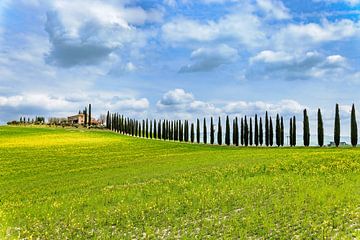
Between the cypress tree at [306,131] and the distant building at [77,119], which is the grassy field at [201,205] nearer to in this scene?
the cypress tree at [306,131]

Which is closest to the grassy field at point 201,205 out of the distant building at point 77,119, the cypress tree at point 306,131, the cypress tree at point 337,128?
the cypress tree at point 337,128

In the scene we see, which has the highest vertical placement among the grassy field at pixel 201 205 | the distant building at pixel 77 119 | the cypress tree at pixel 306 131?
the distant building at pixel 77 119

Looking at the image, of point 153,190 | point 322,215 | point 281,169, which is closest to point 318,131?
point 281,169

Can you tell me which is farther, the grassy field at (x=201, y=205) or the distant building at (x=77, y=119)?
the distant building at (x=77, y=119)

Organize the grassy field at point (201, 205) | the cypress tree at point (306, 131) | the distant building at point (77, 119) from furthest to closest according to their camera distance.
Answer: the distant building at point (77, 119) → the cypress tree at point (306, 131) → the grassy field at point (201, 205)

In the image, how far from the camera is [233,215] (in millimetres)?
16219

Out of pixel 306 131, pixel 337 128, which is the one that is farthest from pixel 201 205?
pixel 306 131

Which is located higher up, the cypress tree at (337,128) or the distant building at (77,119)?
the distant building at (77,119)

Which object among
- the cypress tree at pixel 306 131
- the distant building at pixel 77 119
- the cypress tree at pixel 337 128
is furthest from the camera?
the distant building at pixel 77 119

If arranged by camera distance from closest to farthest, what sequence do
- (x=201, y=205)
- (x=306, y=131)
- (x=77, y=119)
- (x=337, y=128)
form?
(x=201, y=205) → (x=337, y=128) → (x=306, y=131) → (x=77, y=119)

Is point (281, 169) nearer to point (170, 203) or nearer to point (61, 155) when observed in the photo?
point (170, 203)

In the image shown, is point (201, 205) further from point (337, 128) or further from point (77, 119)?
point (77, 119)

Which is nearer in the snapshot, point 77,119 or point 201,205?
point 201,205

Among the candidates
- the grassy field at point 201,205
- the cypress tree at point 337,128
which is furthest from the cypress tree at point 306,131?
the grassy field at point 201,205
